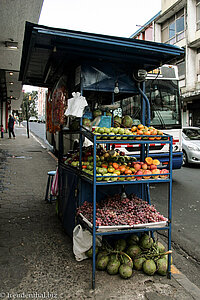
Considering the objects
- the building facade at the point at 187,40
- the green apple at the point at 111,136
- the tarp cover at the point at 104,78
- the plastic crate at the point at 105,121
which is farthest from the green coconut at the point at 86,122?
the building facade at the point at 187,40

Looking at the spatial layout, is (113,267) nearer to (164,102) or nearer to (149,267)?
(149,267)

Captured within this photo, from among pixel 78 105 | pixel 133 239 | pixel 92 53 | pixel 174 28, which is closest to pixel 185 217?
pixel 133 239

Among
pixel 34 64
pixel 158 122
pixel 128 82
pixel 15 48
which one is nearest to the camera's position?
pixel 128 82

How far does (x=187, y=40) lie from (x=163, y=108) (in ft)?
56.0

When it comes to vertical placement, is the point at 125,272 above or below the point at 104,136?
below

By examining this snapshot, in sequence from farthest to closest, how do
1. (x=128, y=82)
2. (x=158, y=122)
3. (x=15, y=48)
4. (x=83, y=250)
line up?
1. (x=15, y=48)
2. (x=158, y=122)
3. (x=128, y=82)
4. (x=83, y=250)

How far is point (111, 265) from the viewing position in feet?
10.9

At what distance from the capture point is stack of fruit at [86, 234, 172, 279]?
331 centimetres

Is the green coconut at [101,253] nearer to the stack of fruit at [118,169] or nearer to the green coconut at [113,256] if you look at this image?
the green coconut at [113,256]

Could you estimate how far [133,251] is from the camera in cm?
355

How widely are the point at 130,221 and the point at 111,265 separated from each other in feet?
1.85

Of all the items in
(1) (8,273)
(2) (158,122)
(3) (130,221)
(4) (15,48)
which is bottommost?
(1) (8,273)

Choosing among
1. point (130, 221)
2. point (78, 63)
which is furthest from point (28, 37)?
point (130, 221)

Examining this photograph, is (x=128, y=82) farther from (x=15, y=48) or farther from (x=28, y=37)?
(x=15, y=48)
